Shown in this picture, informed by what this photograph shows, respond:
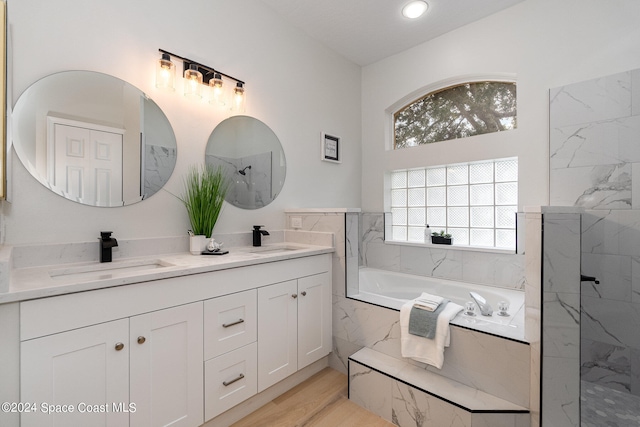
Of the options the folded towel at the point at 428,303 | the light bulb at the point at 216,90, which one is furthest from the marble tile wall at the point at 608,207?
the light bulb at the point at 216,90

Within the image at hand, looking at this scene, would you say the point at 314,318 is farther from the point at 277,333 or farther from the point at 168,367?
the point at 168,367

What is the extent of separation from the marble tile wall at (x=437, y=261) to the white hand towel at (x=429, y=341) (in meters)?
0.94

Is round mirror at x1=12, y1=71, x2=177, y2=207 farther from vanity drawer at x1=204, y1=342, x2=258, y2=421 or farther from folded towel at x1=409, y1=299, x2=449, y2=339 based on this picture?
folded towel at x1=409, y1=299, x2=449, y2=339

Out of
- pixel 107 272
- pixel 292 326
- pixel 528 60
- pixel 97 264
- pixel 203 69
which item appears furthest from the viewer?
pixel 528 60

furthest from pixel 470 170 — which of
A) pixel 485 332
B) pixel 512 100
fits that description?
pixel 485 332

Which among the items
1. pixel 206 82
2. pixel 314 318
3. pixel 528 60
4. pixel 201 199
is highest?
pixel 528 60

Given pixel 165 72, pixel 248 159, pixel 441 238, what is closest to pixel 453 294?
pixel 441 238

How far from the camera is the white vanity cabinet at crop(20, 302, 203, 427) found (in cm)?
103

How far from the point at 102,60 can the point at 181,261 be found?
4.07 ft

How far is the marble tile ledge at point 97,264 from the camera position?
1.04m

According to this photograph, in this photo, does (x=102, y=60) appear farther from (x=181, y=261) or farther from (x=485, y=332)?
(x=485, y=332)

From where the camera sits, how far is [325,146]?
2990mm

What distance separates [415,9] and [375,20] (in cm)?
35

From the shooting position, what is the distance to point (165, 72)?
70.9 inches
